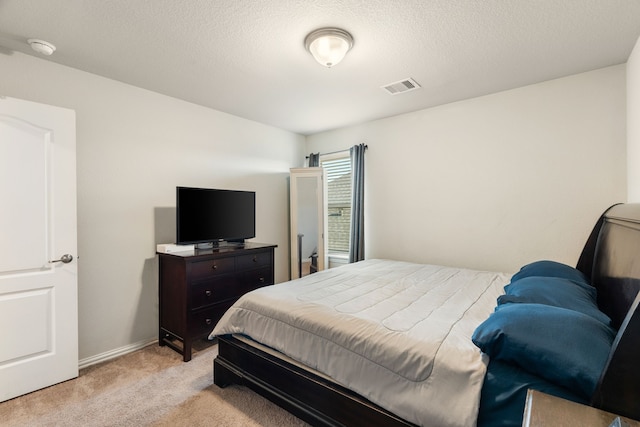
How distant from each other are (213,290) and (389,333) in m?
1.99

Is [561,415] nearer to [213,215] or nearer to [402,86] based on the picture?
[402,86]

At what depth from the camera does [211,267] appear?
285 cm

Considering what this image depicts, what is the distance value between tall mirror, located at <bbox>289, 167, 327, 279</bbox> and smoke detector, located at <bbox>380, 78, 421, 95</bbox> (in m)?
1.67

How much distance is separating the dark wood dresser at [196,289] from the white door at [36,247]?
0.71 meters

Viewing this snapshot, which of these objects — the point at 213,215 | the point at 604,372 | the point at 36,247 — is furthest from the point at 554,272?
the point at 36,247

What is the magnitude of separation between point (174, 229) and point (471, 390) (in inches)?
121

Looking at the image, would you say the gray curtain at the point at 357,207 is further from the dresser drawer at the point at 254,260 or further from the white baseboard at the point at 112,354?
the white baseboard at the point at 112,354

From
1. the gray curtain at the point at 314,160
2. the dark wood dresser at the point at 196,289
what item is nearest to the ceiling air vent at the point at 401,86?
the gray curtain at the point at 314,160

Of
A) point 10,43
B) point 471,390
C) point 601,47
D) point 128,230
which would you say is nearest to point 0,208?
point 128,230

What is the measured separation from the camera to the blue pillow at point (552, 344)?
3.33 feet

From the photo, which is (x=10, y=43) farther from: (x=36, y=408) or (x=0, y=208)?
(x=36, y=408)

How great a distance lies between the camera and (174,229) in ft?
10.5

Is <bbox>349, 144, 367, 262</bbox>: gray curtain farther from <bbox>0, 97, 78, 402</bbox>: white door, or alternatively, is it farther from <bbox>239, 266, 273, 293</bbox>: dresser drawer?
<bbox>0, 97, 78, 402</bbox>: white door

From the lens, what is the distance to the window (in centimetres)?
449
